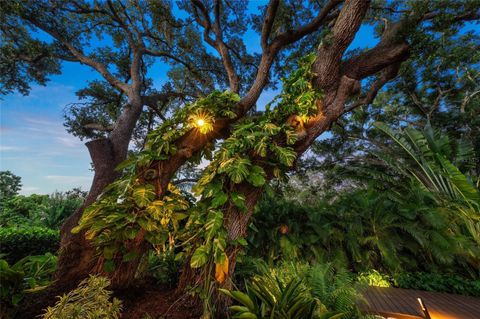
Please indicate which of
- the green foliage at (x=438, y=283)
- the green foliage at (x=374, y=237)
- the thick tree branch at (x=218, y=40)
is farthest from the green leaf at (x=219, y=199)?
the green foliage at (x=438, y=283)

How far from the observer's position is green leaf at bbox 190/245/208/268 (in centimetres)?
239

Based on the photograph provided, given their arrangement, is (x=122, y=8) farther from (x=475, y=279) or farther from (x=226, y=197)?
(x=475, y=279)

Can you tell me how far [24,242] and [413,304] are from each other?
32.0ft

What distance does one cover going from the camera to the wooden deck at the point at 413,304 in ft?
9.62

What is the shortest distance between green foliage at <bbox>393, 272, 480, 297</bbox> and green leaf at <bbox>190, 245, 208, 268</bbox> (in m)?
4.43

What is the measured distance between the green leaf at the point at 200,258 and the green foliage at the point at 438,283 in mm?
4431

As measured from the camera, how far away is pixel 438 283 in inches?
164

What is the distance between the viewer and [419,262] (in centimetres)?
466

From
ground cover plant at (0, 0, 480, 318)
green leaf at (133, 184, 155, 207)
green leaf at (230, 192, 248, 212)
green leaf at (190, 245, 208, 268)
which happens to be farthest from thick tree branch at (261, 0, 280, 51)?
green leaf at (190, 245, 208, 268)

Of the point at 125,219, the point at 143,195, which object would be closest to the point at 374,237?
the point at 143,195

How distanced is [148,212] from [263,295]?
6.12ft

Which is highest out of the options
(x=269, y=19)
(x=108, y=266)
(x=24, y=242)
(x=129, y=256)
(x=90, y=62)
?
(x=269, y=19)

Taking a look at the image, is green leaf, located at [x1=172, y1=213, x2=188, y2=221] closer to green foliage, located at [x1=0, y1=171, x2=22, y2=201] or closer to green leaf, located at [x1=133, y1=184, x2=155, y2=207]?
green leaf, located at [x1=133, y1=184, x2=155, y2=207]

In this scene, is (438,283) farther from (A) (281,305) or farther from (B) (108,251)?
(B) (108,251)
